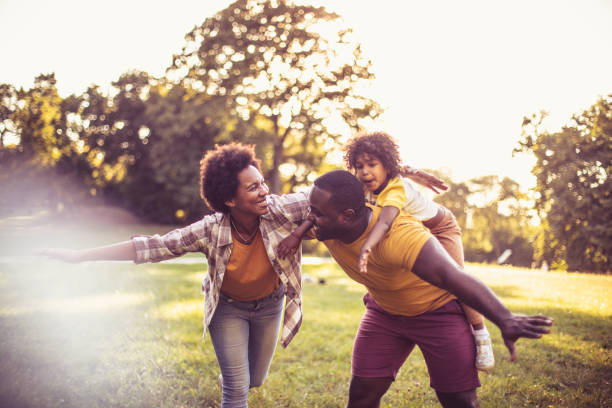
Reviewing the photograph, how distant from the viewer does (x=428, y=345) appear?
113 inches

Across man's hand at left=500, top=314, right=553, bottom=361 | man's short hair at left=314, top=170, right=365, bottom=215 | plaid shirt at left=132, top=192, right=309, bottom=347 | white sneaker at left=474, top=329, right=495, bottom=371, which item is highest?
man's short hair at left=314, top=170, right=365, bottom=215

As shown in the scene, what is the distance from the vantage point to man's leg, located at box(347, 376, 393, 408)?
2957 mm

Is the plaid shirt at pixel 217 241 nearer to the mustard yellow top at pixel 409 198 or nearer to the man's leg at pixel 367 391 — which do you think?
the mustard yellow top at pixel 409 198

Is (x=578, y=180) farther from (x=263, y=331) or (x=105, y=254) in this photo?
(x=105, y=254)

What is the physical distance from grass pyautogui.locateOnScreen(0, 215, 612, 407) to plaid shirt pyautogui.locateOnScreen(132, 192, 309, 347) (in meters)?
1.79

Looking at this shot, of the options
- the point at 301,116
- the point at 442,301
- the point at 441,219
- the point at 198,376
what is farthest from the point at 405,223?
the point at 301,116

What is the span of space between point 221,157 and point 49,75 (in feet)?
18.0

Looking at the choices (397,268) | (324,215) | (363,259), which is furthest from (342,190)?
(397,268)

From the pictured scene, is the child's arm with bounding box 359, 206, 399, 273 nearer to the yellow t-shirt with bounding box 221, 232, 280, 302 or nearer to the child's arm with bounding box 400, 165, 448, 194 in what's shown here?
the yellow t-shirt with bounding box 221, 232, 280, 302

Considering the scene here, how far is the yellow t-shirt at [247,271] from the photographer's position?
10.9 feet

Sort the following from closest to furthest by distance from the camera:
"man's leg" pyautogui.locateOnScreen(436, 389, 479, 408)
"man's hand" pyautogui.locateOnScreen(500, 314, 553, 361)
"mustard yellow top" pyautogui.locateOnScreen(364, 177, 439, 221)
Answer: "man's hand" pyautogui.locateOnScreen(500, 314, 553, 361), "man's leg" pyautogui.locateOnScreen(436, 389, 479, 408), "mustard yellow top" pyautogui.locateOnScreen(364, 177, 439, 221)

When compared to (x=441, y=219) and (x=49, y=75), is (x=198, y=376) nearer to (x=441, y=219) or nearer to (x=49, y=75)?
(x=441, y=219)

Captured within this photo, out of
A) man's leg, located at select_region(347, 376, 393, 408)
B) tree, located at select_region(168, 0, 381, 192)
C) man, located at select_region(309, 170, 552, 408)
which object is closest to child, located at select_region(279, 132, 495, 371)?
man, located at select_region(309, 170, 552, 408)

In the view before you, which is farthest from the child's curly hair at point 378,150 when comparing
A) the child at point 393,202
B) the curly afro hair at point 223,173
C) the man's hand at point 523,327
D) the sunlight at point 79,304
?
the sunlight at point 79,304
